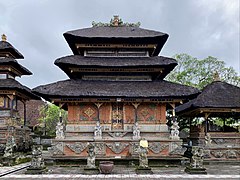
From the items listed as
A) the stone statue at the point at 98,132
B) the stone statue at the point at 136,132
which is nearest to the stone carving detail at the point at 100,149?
the stone statue at the point at 98,132

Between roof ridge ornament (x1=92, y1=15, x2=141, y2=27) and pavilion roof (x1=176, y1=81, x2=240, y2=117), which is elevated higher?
roof ridge ornament (x1=92, y1=15, x2=141, y2=27)

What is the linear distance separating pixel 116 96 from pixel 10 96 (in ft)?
31.8

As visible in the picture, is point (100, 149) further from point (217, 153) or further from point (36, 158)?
point (217, 153)

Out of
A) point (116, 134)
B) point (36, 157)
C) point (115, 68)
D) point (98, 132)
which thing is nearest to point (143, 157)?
point (116, 134)

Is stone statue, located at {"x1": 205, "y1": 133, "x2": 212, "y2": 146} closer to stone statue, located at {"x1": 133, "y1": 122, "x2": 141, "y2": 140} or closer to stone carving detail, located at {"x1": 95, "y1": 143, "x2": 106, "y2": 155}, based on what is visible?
stone statue, located at {"x1": 133, "y1": 122, "x2": 141, "y2": 140}

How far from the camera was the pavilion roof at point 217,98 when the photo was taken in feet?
68.5

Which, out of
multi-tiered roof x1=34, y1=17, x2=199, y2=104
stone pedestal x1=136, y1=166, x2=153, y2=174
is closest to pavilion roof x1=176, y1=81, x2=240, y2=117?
multi-tiered roof x1=34, y1=17, x2=199, y2=104

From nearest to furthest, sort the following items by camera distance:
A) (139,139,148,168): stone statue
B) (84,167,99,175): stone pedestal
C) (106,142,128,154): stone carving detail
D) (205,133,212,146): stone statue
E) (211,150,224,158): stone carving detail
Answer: (84,167,99,175): stone pedestal → (139,139,148,168): stone statue → (106,142,128,154): stone carving detail → (211,150,224,158): stone carving detail → (205,133,212,146): stone statue

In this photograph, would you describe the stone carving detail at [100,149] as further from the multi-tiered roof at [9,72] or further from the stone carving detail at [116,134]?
the multi-tiered roof at [9,72]

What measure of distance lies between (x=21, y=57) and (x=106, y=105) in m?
12.7

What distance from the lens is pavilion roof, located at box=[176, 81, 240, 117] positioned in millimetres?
20891

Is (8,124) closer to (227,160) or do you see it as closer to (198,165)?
(198,165)

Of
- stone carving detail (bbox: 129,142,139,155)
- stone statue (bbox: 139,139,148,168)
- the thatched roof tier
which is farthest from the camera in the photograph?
the thatched roof tier

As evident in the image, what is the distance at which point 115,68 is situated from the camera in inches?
810
